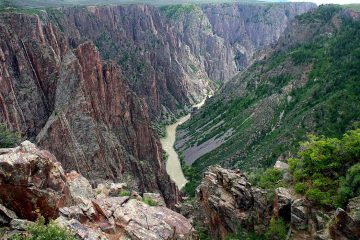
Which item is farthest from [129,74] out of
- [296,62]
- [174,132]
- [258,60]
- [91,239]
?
[91,239]

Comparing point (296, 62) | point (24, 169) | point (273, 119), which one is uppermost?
point (24, 169)

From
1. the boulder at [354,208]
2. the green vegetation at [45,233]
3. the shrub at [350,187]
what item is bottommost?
the boulder at [354,208]

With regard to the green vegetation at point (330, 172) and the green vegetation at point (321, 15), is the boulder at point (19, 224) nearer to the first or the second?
the green vegetation at point (330, 172)

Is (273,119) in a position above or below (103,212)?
below

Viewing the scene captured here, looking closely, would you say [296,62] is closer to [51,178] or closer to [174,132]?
[174,132]

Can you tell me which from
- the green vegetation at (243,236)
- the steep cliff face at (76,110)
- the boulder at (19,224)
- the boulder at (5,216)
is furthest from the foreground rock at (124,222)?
the steep cliff face at (76,110)

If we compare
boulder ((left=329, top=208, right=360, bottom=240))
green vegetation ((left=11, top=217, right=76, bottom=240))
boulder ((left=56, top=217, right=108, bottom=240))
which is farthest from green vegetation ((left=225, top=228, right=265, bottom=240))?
green vegetation ((left=11, top=217, right=76, bottom=240))
